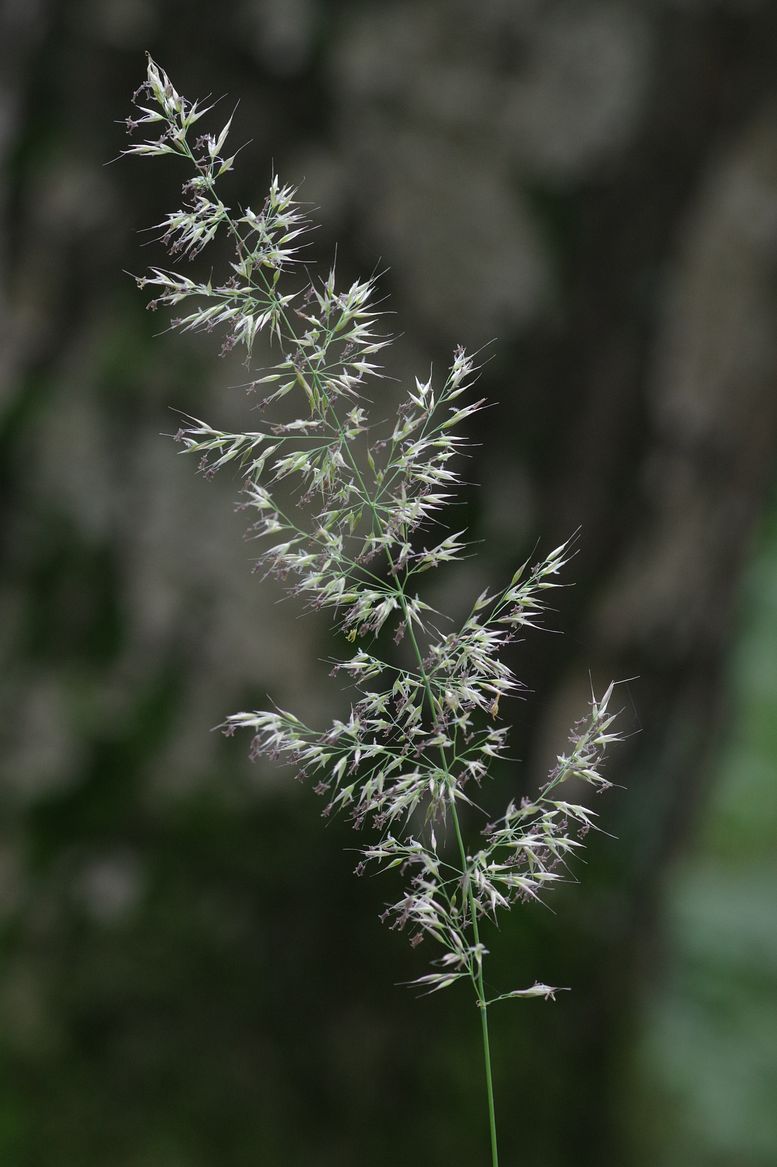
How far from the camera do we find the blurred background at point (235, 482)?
1.78 m

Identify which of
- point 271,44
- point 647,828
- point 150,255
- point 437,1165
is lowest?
point 437,1165

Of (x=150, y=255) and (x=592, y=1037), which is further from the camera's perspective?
(x=592, y=1037)

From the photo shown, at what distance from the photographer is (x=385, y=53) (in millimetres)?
1777

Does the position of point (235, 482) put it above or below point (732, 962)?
above

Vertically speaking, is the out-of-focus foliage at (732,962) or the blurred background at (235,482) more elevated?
the blurred background at (235,482)

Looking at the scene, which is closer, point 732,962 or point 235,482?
point 235,482

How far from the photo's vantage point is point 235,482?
6.07 feet

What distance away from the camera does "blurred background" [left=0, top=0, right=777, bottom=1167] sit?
1776mm

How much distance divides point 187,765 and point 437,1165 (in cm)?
90

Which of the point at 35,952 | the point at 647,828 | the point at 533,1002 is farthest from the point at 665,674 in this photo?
the point at 35,952

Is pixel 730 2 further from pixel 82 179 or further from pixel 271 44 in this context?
pixel 82 179

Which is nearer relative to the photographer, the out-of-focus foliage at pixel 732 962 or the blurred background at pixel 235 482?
the blurred background at pixel 235 482

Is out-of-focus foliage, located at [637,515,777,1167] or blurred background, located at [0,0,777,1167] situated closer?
blurred background, located at [0,0,777,1167]

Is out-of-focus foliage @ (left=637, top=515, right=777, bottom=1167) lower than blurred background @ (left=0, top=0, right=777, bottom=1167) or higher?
lower
